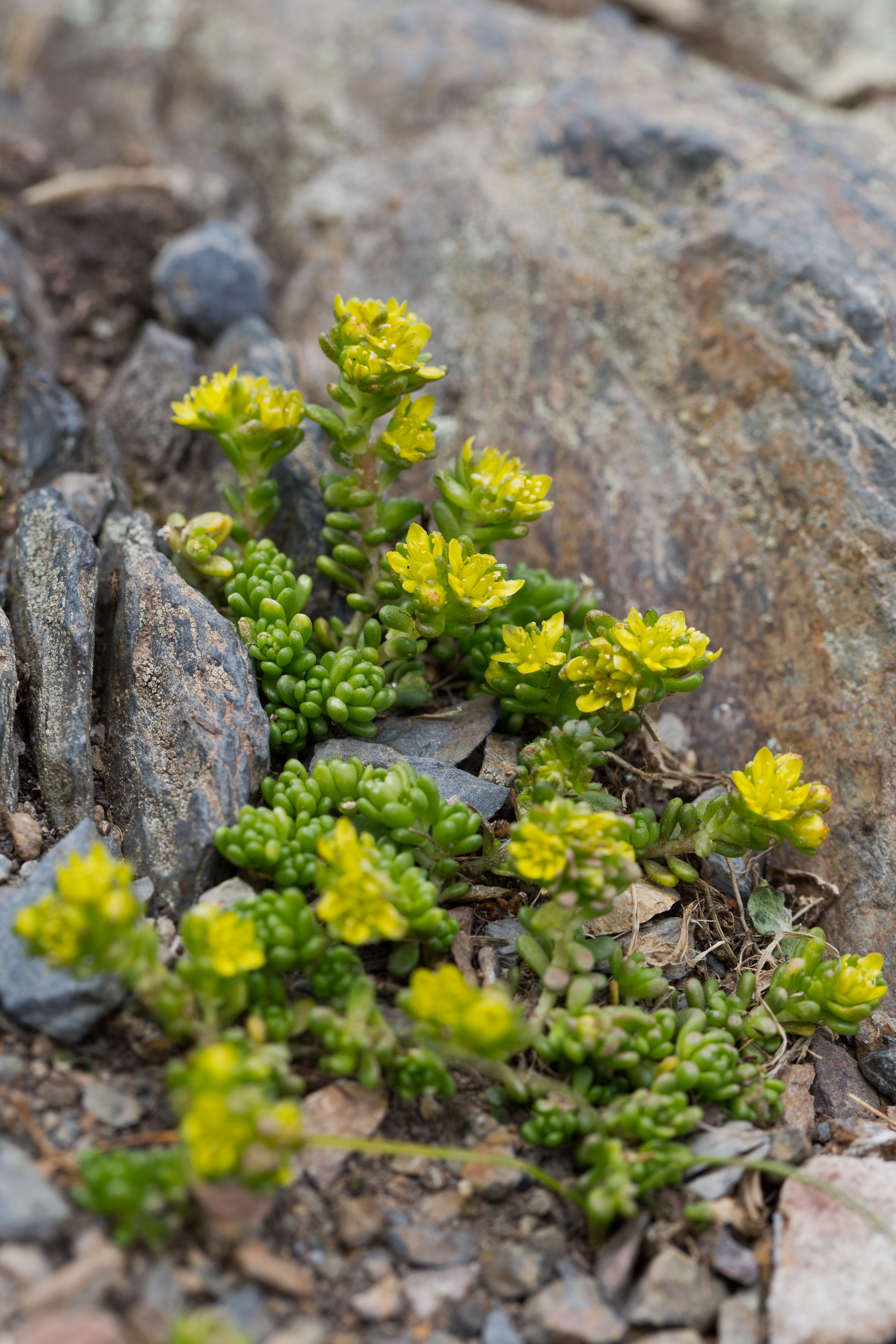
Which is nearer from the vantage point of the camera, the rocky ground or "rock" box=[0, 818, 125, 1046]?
the rocky ground

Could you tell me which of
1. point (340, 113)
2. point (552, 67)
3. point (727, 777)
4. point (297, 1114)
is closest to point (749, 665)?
point (727, 777)

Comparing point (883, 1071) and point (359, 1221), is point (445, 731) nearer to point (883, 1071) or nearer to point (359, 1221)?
point (359, 1221)

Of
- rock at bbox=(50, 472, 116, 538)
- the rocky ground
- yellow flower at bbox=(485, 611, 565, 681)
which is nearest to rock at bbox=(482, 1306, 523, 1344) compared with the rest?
the rocky ground

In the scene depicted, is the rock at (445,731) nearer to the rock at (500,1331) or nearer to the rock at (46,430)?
the rock at (500,1331)

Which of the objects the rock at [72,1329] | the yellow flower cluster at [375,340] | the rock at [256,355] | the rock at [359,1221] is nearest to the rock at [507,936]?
the rock at [359,1221]

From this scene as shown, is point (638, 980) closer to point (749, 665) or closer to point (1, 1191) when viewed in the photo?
point (749, 665)

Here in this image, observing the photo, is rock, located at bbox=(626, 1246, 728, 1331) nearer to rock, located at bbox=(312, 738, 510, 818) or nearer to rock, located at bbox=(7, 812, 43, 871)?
rock, located at bbox=(312, 738, 510, 818)
